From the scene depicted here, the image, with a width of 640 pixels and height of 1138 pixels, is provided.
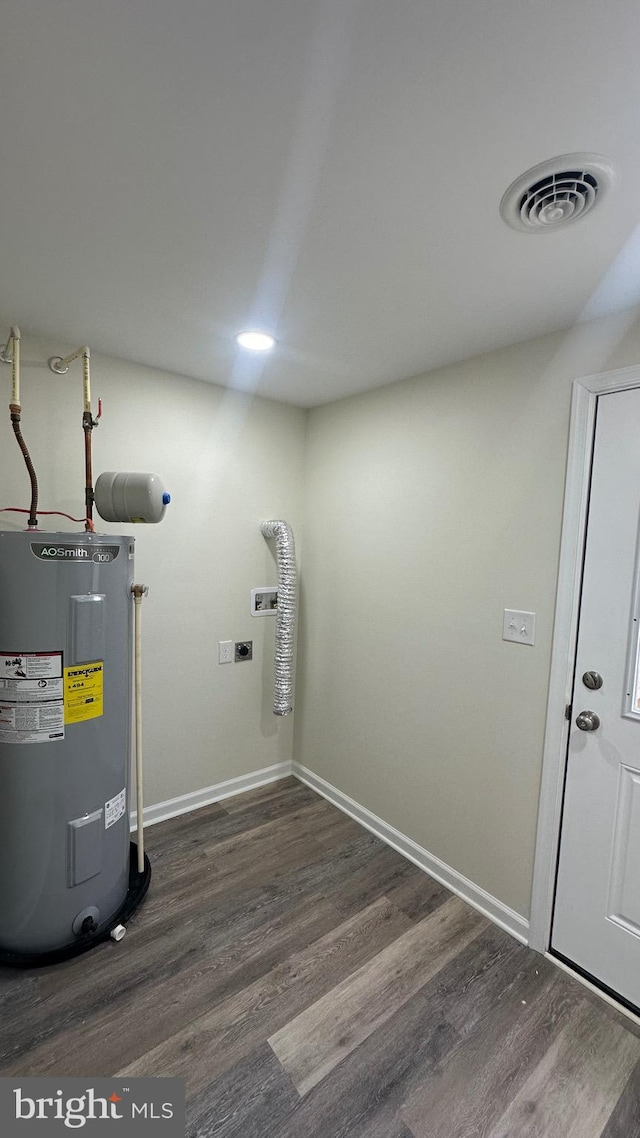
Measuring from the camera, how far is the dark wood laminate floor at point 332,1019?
49.8 inches

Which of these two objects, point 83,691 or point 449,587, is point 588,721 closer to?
point 449,587

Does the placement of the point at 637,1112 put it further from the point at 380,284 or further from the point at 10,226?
the point at 10,226

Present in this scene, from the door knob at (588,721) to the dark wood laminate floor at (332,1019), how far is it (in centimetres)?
92

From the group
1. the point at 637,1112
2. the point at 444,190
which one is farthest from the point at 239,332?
the point at 637,1112

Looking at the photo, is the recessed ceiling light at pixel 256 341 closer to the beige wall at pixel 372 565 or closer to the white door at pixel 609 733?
the beige wall at pixel 372 565

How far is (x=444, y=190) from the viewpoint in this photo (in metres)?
1.05

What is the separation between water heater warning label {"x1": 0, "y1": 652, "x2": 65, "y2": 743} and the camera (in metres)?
1.51

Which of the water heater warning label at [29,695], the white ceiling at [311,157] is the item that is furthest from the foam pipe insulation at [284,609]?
the water heater warning label at [29,695]

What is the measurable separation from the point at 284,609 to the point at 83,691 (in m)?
1.25

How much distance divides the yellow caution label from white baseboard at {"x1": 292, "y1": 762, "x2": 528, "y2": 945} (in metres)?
1.59

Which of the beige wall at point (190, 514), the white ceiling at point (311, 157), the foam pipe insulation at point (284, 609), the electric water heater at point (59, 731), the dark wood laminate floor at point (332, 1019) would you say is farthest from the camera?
the foam pipe insulation at point (284, 609)

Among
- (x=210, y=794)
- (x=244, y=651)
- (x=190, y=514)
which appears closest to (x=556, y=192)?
(x=190, y=514)

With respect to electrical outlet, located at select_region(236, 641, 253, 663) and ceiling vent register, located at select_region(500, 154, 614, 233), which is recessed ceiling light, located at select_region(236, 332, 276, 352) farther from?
electrical outlet, located at select_region(236, 641, 253, 663)

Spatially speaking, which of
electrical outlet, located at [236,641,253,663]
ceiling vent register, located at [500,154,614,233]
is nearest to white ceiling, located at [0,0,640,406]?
ceiling vent register, located at [500,154,614,233]
